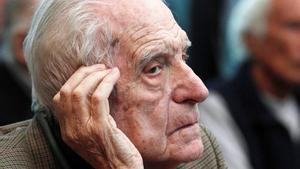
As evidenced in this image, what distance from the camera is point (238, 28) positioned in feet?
17.5

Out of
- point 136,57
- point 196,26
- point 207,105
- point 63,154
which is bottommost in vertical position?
point 196,26

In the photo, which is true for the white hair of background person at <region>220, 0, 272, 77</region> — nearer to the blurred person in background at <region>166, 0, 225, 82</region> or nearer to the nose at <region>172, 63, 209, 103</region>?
the blurred person in background at <region>166, 0, 225, 82</region>

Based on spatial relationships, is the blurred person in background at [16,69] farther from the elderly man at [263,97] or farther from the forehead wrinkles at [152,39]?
the forehead wrinkles at [152,39]

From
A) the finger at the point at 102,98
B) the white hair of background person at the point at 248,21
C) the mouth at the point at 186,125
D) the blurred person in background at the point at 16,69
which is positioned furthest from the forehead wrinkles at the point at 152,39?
the white hair of background person at the point at 248,21

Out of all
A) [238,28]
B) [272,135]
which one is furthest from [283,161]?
[238,28]

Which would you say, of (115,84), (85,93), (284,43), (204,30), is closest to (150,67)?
(115,84)

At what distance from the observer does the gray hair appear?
2.75 metres

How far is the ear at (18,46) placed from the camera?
4645mm

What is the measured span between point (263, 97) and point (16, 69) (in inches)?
50.7

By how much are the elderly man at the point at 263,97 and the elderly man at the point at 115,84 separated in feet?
5.92

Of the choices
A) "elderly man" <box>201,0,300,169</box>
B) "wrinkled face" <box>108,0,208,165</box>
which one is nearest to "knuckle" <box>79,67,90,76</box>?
"wrinkled face" <box>108,0,208,165</box>

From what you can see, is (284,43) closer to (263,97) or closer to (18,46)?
(263,97)

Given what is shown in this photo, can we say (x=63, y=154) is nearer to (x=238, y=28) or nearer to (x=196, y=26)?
(x=238, y=28)

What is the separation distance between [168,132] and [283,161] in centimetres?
213
